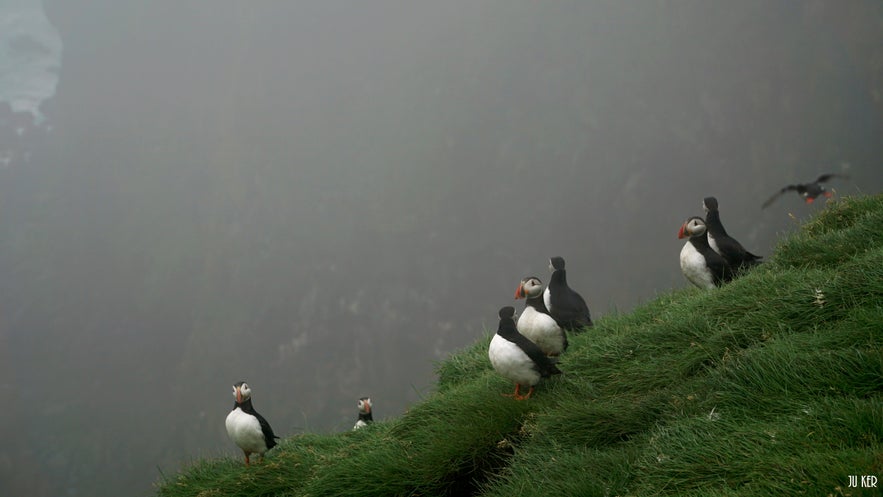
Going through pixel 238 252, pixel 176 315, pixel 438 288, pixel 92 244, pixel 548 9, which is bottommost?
pixel 438 288

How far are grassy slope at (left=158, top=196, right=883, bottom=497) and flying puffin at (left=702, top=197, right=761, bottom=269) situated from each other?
0.90 m

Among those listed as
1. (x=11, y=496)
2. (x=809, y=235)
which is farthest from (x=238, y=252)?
(x=809, y=235)

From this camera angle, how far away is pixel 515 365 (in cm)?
853

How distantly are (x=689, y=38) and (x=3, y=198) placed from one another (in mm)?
125261

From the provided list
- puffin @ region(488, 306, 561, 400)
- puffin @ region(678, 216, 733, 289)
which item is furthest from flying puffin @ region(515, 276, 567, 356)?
puffin @ region(678, 216, 733, 289)

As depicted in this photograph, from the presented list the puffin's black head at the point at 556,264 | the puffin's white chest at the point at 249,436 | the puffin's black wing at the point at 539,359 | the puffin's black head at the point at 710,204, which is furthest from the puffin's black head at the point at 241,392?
the puffin's black head at the point at 710,204

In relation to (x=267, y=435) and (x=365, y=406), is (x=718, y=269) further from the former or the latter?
(x=365, y=406)

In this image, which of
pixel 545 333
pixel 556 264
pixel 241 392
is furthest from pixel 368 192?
pixel 545 333

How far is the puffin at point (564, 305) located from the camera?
35.7 feet

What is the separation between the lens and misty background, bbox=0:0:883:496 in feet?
348

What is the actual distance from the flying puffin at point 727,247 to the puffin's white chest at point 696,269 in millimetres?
519

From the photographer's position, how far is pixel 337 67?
159 metres

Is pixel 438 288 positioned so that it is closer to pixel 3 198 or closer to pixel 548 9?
pixel 548 9

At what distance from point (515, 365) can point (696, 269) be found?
389 cm
